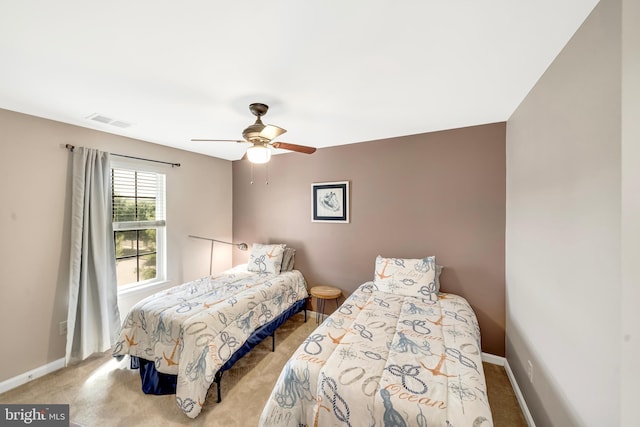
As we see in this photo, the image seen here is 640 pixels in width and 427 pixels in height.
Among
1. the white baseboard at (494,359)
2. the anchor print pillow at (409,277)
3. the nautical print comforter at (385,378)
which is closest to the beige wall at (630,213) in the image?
the nautical print comforter at (385,378)

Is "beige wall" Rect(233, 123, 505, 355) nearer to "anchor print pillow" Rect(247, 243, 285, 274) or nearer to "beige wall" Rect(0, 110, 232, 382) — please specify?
"anchor print pillow" Rect(247, 243, 285, 274)

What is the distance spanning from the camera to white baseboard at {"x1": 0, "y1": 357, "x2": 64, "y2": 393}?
1.99 metres

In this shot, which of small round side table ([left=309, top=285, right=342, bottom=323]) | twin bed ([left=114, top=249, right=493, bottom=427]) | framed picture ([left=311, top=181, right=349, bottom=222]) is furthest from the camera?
framed picture ([left=311, top=181, right=349, bottom=222])

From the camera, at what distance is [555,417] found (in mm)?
1346

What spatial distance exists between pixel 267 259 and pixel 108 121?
2.18 meters

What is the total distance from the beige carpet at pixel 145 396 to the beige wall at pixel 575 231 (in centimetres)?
45

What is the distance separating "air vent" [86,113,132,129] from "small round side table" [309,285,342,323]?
2.70m

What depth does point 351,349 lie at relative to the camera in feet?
5.06

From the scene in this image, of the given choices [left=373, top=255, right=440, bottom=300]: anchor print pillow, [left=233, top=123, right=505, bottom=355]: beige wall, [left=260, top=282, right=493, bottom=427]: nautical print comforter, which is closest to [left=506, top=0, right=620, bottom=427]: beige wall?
[left=260, top=282, right=493, bottom=427]: nautical print comforter

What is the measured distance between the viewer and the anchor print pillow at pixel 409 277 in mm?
2371

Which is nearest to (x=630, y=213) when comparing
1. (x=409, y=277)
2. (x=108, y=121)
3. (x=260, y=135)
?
(x=409, y=277)

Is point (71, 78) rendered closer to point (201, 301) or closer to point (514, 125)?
point (201, 301)

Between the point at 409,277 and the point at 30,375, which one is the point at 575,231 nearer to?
the point at 409,277

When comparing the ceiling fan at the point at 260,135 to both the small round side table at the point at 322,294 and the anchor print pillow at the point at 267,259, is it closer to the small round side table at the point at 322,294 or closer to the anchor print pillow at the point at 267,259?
the anchor print pillow at the point at 267,259
